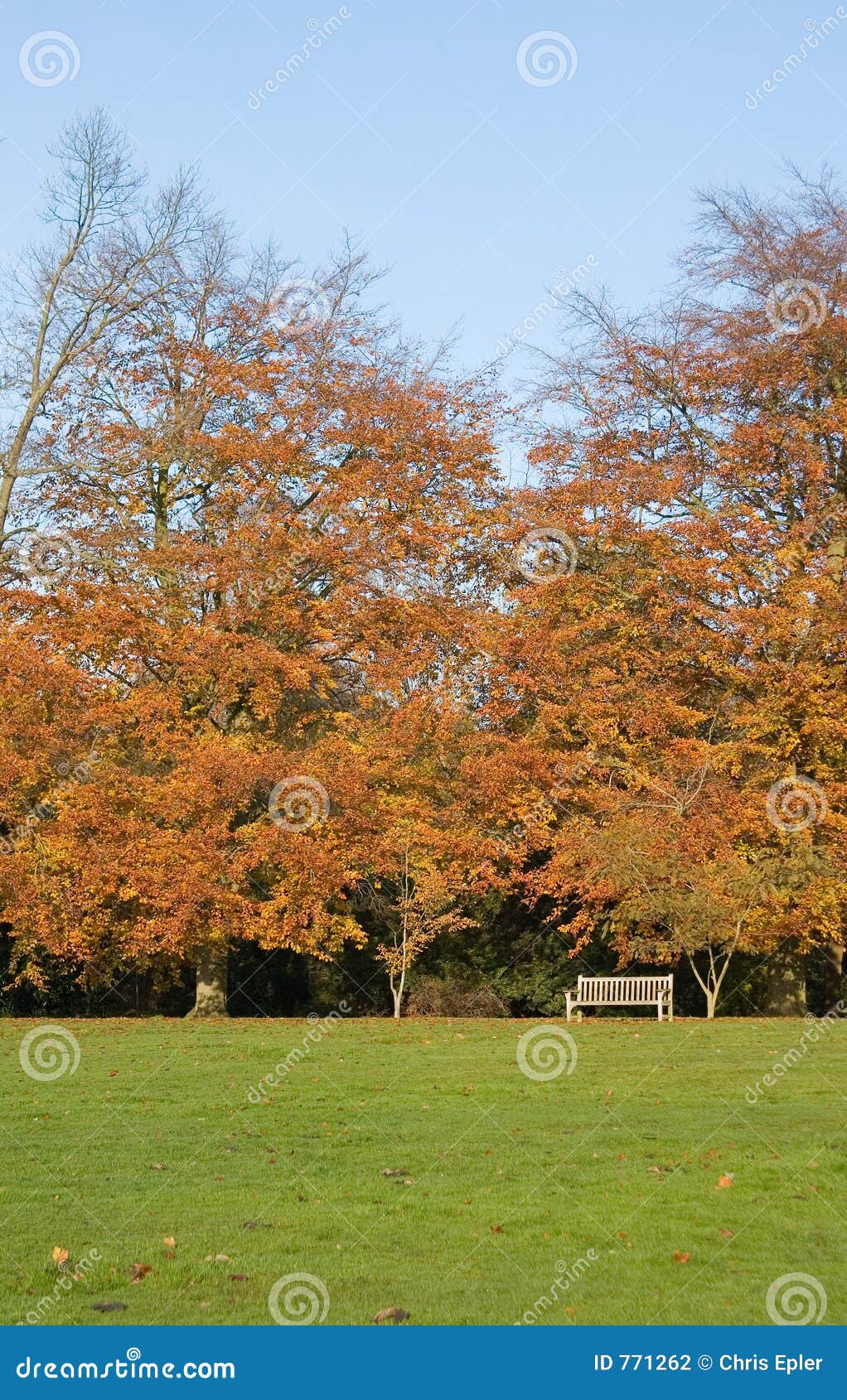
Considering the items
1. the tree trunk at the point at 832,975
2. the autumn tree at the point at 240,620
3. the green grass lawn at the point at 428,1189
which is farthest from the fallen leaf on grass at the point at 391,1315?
the tree trunk at the point at 832,975

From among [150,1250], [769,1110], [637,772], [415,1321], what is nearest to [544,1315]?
[415,1321]

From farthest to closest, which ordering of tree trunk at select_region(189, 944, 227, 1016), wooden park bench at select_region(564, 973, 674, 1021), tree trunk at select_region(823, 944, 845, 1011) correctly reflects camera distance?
tree trunk at select_region(823, 944, 845, 1011), tree trunk at select_region(189, 944, 227, 1016), wooden park bench at select_region(564, 973, 674, 1021)

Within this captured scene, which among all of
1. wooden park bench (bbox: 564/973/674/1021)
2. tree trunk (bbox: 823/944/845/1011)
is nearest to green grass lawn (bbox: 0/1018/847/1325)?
wooden park bench (bbox: 564/973/674/1021)

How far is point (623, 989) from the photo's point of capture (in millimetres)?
24078

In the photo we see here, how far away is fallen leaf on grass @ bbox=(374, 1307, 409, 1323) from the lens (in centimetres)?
597

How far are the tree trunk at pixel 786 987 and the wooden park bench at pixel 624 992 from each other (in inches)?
101

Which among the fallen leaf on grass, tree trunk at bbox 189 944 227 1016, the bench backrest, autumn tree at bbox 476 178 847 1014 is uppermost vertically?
autumn tree at bbox 476 178 847 1014

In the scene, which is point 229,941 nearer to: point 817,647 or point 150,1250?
point 817,647

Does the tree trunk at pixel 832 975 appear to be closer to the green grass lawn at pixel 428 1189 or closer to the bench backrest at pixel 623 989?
the bench backrest at pixel 623 989

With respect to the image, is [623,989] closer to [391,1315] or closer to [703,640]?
[703,640]

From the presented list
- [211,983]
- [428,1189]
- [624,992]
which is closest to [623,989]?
[624,992]

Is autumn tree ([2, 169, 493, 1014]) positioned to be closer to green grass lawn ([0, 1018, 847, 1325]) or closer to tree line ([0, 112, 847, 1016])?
tree line ([0, 112, 847, 1016])

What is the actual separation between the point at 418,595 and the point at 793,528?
24.3 feet

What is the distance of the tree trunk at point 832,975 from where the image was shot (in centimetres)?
2680
